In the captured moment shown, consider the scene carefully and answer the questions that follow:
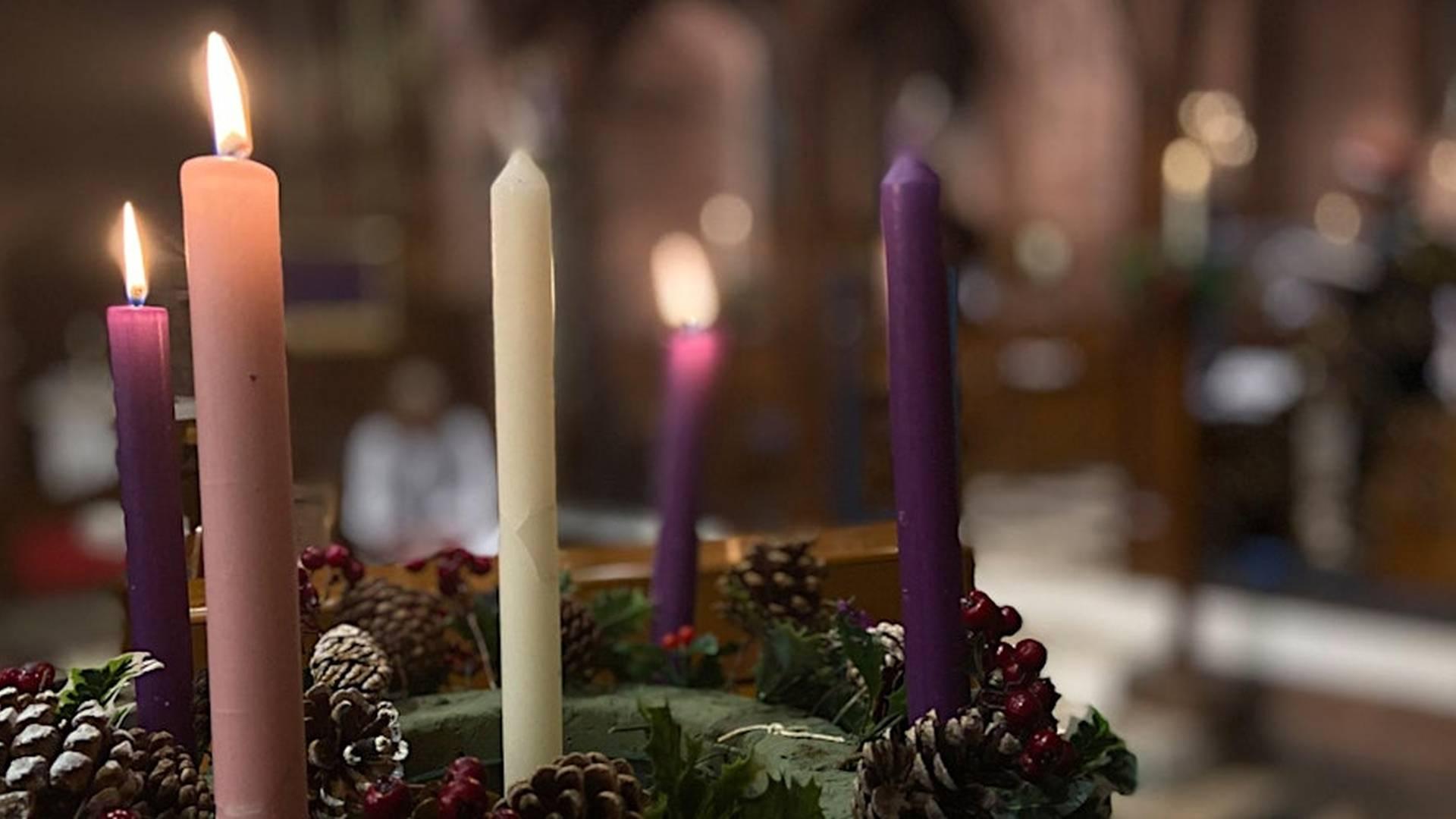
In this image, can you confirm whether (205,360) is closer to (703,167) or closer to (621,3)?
(621,3)

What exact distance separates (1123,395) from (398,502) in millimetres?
2774

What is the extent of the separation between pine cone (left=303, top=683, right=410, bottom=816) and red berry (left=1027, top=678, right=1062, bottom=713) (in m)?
0.20

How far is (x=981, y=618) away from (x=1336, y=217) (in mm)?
8997

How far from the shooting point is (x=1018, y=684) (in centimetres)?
39

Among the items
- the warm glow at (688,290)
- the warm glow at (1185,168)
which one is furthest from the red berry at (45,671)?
the warm glow at (1185,168)

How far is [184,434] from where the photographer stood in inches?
17.1

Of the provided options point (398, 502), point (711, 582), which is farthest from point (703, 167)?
point (711, 582)

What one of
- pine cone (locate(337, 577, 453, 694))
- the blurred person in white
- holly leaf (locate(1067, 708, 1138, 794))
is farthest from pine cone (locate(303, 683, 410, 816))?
the blurred person in white

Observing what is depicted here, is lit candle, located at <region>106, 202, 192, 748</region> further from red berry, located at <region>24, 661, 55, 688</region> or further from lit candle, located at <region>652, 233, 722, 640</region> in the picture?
lit candle, located at <region>652, 233, 722, 640</region>

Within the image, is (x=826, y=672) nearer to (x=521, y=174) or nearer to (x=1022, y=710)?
(x=1022, y=710)

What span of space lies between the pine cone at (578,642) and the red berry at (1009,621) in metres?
0.21

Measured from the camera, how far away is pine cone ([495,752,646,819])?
353 millimetres

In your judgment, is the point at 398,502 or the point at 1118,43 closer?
the point at 398,502

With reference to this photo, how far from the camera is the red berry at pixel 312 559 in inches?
18.7
